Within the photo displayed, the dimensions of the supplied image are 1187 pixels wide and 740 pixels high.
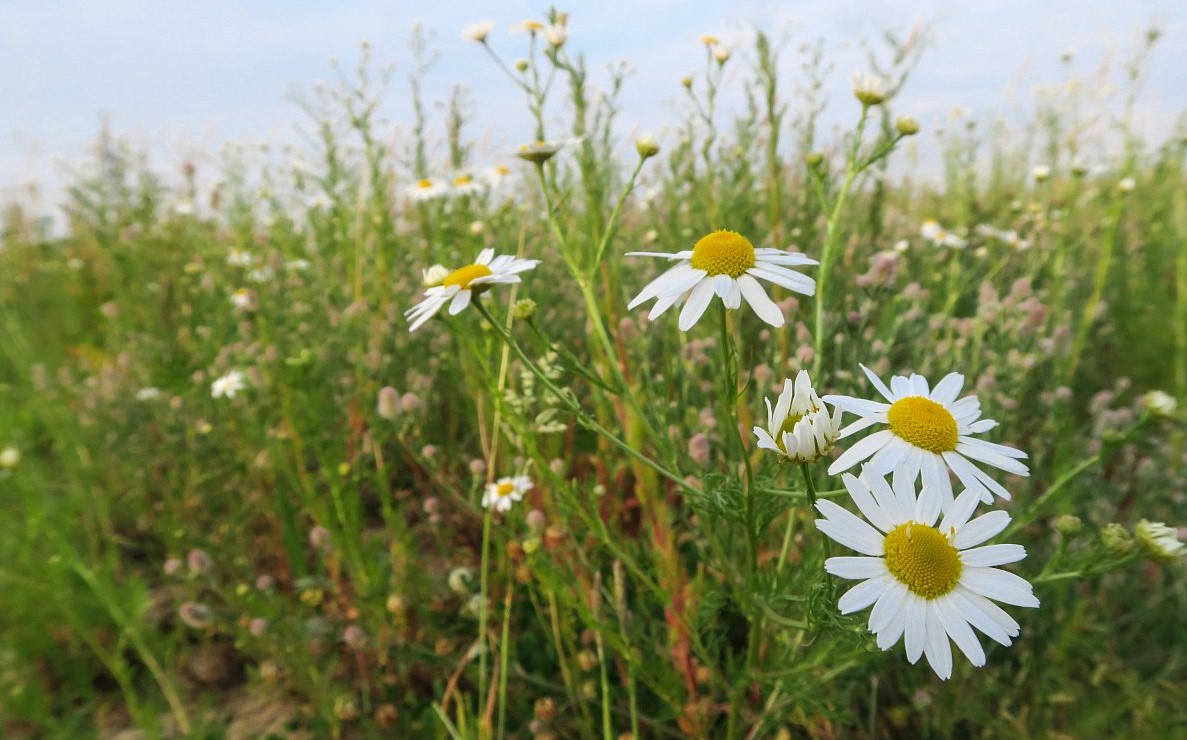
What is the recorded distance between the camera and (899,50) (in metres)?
2.26

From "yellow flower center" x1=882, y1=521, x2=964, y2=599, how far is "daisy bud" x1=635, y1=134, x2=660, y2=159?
822 mm

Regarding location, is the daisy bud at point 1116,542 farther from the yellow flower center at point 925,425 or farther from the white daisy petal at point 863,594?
the white daisy petal at point 863,594

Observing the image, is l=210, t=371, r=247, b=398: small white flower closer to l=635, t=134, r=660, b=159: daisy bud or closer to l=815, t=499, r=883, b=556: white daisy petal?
l=635, t=134, r=660, b=159: daisy bud

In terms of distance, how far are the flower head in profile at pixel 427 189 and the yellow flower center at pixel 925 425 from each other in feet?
6.40

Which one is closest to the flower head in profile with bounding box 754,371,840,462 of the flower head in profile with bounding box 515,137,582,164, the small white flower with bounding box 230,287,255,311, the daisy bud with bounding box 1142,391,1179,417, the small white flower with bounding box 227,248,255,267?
the daisy bud with bounding box 1142,391,1179,417

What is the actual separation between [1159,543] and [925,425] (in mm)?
350

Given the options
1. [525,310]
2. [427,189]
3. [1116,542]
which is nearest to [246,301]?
[427,189]

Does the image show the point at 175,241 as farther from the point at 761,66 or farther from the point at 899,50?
the point at 899,50

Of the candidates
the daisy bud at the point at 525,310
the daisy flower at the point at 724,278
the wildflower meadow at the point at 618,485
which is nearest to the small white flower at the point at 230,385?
the wildflower meadow at the point at 618,485

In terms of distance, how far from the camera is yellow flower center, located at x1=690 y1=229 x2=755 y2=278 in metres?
0.94

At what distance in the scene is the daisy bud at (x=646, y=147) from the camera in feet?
4.28

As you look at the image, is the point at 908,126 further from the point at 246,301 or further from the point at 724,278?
the point at 246,301

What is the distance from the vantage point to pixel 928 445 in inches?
33.2

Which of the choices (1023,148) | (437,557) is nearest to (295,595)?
(437,557)
